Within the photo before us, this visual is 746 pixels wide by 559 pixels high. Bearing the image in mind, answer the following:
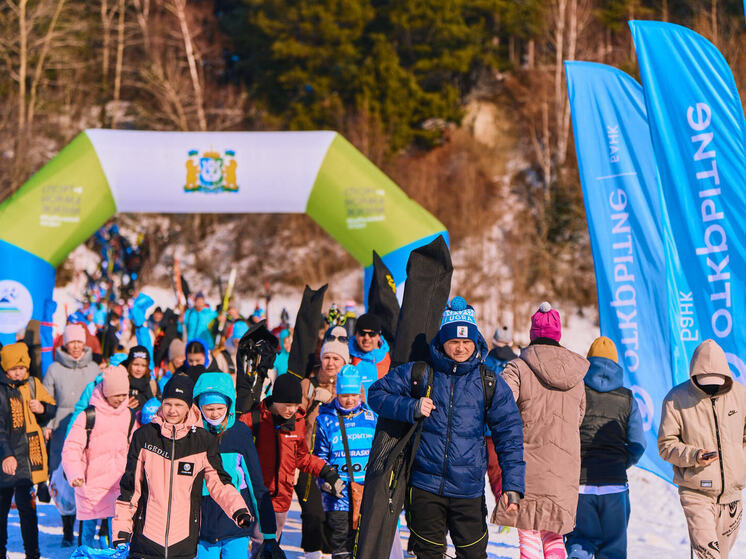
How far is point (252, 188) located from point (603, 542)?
8.70 metres

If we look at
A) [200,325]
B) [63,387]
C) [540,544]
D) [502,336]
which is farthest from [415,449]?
[200,325]

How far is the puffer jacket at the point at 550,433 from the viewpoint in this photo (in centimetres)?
484

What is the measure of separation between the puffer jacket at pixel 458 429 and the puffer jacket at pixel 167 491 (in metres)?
0.86

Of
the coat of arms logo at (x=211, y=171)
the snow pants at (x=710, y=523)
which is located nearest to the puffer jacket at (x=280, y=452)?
the snow pants at (x=710, y=523)

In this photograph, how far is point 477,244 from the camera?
89.8 feet

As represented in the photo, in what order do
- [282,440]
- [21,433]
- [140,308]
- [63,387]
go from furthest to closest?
[140,308]
[63,387]
[21,433]
[282,440]

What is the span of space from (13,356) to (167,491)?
238 cm

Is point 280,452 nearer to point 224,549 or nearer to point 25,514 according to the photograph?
point 224,549

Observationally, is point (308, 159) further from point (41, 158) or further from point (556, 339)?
point (41, 158)

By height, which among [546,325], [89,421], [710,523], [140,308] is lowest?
[710,523]

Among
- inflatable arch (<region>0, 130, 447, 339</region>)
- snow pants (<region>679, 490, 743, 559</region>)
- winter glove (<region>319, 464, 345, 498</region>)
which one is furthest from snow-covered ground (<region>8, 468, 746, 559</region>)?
inflatable arch (<region>0, 130, 447, 339</region>)

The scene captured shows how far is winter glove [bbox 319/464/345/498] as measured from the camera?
5.28 m

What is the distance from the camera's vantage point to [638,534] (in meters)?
7.28

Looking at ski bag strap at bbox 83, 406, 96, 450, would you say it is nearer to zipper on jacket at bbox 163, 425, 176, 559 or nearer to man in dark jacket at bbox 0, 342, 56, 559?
man in dark jacket at bbox 0, 342, 56, 559
